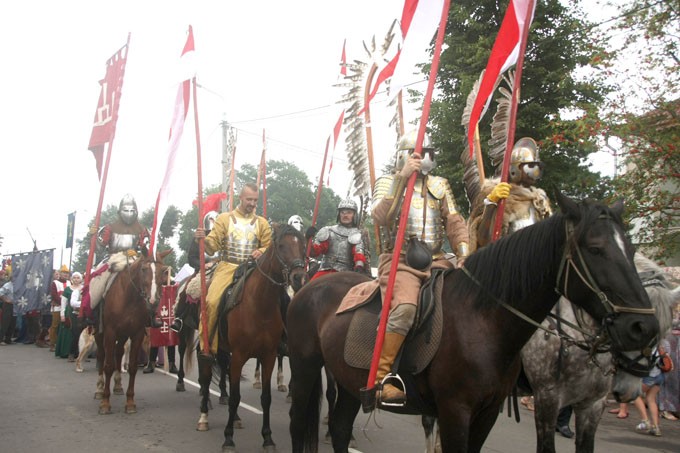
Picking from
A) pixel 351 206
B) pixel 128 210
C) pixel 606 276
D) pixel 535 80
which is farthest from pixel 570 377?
pixel 535 80

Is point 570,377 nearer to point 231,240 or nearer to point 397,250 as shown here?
point 397,250

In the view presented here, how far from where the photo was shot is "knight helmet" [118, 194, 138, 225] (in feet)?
35.9

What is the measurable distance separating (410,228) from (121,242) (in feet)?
24.5

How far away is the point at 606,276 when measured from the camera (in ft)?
10.4

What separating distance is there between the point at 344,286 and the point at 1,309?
1845 centimetres

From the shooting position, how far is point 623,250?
319 centimetres

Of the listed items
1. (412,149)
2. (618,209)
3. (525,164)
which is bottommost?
(618,209)

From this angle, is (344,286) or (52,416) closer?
(344,286)

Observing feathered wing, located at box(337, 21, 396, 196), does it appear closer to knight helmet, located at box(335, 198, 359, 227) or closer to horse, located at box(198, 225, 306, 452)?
horse, located at box(198, 225, 306, 452)

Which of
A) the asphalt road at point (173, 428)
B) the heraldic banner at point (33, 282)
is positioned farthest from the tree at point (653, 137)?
the heraldic banner at point (33, 282)

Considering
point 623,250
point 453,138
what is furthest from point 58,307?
point 623,250

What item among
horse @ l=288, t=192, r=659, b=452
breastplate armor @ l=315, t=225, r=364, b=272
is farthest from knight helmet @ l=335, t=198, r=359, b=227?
horse @ l=288, t=192, r=659, b=452

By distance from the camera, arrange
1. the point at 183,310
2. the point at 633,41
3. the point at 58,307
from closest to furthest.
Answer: the point at 183,310 < the point at 633,41 < the point at 58,307

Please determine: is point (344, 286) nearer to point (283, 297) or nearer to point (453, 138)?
point (283, 297)
